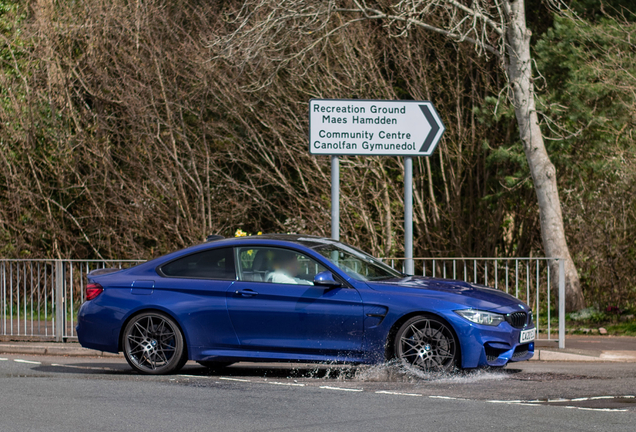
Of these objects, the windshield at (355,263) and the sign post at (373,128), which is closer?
the windshield at (355,263)

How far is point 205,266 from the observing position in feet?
31.8

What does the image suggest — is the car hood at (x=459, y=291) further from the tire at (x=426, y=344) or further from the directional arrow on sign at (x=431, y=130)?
the directional arrow on sign at (x=431, y=130)

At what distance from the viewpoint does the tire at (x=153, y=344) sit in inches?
374

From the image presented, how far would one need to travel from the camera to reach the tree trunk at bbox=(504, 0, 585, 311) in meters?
15.1

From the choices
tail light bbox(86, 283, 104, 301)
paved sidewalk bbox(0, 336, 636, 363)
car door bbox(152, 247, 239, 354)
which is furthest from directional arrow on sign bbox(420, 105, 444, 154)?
tail light bbox(86, 283, 104, 301)

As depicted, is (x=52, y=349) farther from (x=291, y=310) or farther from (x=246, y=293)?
(x=291, y=310)

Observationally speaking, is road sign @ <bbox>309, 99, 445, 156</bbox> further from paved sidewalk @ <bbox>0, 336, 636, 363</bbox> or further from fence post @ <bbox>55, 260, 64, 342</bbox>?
fence post @ <bbox>55, 260, 64, 342</bbox>

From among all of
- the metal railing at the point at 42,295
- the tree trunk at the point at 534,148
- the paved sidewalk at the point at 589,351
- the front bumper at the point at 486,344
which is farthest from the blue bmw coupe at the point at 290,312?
the tree trunk at the point at 534,148

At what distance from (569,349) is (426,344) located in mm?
3210

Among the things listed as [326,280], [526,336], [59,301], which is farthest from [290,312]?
[59,301]

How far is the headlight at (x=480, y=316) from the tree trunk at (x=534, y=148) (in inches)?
262

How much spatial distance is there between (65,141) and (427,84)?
7673 millimetres

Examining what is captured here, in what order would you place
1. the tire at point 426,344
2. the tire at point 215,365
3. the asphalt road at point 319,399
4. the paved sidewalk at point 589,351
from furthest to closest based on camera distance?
the paved sidewalk at point 589,351, the tire at point 215,365, the tire at point 426,344, the asphalt road at point 319,399

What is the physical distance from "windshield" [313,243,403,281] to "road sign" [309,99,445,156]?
214 cm
